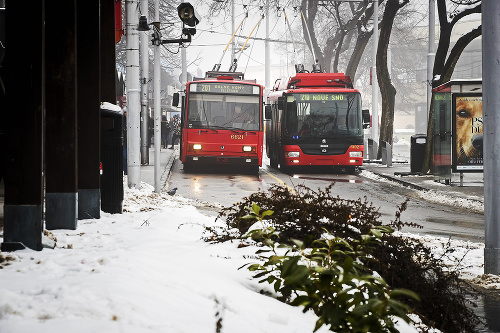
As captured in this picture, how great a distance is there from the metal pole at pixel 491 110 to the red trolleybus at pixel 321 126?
1631cm

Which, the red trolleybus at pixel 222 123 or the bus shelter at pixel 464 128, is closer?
the bus shelter at pixel 464 128

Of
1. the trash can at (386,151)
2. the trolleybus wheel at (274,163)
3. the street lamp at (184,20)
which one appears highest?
the street lamp at (184,20)

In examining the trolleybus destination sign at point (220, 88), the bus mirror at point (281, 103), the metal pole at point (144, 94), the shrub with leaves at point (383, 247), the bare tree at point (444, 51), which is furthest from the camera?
the bus mirror at point (281, 103)

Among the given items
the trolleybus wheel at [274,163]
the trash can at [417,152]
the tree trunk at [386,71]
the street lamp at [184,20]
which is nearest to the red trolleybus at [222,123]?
the trolleybus wheel at [274,163]

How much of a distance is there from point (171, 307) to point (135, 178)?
11173 millimetres

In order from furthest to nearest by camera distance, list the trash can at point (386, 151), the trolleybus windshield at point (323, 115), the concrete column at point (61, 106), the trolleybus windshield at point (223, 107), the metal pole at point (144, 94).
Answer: the trash can at point (386, 151)
the trolleybus windshield at point (323, 115)
the trolleybus windshield at point (223, 107)
the metal pole at point (144, 94)
the concrete column at point (61, 106)

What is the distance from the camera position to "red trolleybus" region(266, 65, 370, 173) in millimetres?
24875

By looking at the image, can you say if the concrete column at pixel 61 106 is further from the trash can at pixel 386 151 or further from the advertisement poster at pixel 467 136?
the trash can at pixel 386 151

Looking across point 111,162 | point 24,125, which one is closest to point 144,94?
point 111,162

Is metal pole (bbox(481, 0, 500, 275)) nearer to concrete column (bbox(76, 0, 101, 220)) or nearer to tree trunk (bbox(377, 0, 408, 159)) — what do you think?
concrete column (bbox(76, 0, 101, 220))

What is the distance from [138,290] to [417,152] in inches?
795

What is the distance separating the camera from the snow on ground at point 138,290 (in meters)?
3.37

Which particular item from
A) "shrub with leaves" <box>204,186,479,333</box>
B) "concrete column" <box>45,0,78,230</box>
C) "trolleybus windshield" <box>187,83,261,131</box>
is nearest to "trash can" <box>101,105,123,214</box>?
"concrete column" <box>45,0,78,230</box>

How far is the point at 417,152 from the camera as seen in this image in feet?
76.2
